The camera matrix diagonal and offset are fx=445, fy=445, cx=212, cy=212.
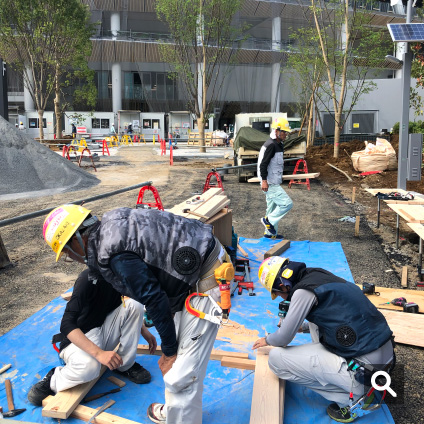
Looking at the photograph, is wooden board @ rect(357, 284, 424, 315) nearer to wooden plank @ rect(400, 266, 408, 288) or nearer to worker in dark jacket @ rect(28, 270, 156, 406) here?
wooden plank @ rect(400, 266, 408, 288)

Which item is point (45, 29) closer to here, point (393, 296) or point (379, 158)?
point (379, 158)

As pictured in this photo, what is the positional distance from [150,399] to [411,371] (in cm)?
232

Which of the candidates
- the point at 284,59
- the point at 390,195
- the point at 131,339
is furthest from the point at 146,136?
the point at 131,339

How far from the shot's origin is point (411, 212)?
282 inches

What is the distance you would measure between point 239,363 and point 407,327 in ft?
6.25

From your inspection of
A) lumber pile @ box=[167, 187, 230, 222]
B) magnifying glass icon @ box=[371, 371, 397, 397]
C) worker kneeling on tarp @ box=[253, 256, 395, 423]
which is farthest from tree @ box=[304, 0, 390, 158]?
magnifying glass icon @ box=[371, 371, 397, 397]

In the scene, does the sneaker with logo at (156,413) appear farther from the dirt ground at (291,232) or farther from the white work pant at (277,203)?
the white work pant at (277,203)

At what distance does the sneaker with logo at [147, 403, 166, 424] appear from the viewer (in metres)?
3.26

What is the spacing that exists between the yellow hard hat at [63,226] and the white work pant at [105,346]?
3.37ft

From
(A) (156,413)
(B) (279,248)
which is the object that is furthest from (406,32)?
(A) (156,413)

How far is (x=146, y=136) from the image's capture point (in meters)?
47.4

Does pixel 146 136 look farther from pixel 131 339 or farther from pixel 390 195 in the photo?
pixel 131 339

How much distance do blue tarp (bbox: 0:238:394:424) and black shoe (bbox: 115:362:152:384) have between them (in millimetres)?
42

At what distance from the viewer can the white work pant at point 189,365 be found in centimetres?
282
